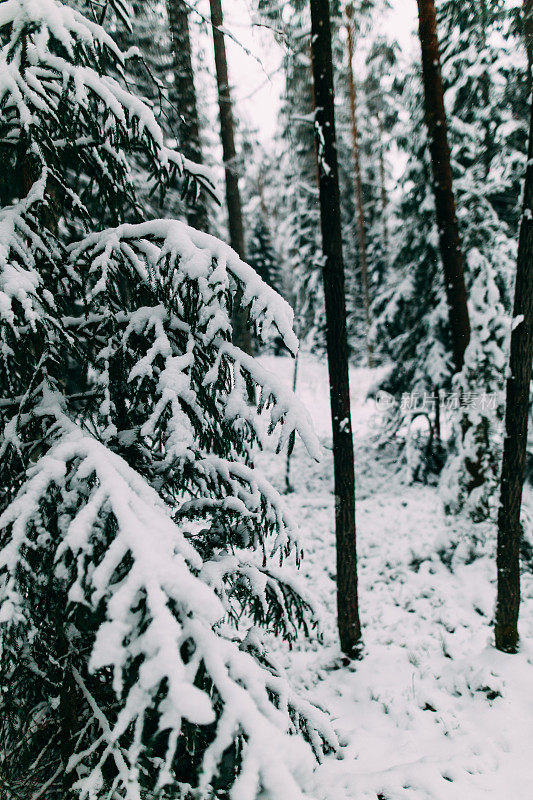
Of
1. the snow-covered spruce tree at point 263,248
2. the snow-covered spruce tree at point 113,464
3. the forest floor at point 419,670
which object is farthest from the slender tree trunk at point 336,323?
the snow-covered spruce tree at point 263,248

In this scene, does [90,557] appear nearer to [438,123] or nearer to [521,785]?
[521,785]

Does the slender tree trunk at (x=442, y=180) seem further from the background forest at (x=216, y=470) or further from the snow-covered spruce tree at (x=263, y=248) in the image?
the snow-covered spruce tree at (x=263, y=248)

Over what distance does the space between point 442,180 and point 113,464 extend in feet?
25.3

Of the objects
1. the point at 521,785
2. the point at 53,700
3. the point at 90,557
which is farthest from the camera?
the point at 521,785

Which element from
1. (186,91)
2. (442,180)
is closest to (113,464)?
(442,180)

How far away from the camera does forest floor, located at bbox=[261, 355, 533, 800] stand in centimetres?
404

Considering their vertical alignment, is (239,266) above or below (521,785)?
above

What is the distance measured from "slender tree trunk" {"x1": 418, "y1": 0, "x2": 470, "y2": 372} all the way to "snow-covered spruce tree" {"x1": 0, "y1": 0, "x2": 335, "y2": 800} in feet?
19.7

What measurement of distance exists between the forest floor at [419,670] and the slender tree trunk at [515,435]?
22.4 inches

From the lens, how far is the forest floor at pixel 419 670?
404cm

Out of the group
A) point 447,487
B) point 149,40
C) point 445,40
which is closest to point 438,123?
point 445,40

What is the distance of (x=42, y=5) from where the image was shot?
7.22 feet

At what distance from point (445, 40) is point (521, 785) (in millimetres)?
11740

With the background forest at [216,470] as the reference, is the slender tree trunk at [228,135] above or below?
above
